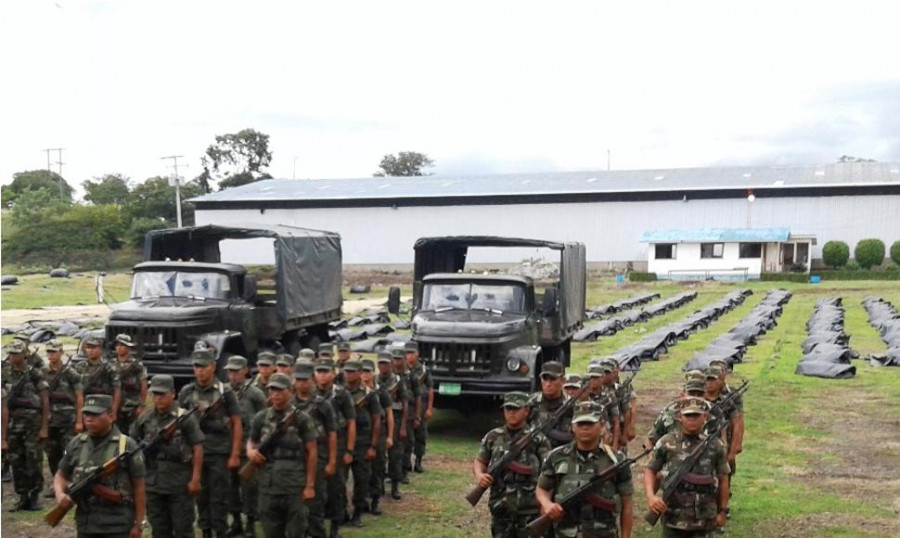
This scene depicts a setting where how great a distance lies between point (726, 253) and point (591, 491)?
4562 centimetres

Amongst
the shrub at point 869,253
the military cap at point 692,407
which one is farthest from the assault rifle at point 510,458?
the shrub at point 869,253

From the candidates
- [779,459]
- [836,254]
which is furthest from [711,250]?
[779,459]

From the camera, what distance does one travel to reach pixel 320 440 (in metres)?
7.64

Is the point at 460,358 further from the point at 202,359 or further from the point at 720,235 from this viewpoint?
the point at 720,235

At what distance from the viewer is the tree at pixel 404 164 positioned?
331 feet

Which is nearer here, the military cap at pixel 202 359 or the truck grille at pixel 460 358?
the military cap at pixel 202 359

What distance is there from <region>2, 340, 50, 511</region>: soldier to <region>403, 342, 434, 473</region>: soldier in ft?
12.8

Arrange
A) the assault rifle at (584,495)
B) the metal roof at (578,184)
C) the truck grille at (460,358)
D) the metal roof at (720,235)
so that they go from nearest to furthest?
the assault rifle at (584,495) < the truck grille at (460,358) < the metal roof at (720,235) < the metal roof at (578,184)

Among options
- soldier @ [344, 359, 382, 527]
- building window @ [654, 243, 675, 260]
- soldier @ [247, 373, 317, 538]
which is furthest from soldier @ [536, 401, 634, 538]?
building window @ [654, 243, 675, 260]

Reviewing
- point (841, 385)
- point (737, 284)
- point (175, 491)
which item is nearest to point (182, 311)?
point (175, 491)

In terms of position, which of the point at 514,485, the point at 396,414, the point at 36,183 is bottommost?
the point at 396,414

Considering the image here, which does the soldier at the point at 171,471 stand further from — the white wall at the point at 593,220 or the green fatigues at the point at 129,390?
the white wall at the point at 593,220

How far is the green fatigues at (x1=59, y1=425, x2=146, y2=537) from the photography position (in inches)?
240

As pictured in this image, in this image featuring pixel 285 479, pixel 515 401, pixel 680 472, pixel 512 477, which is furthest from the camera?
pixel 285 479
